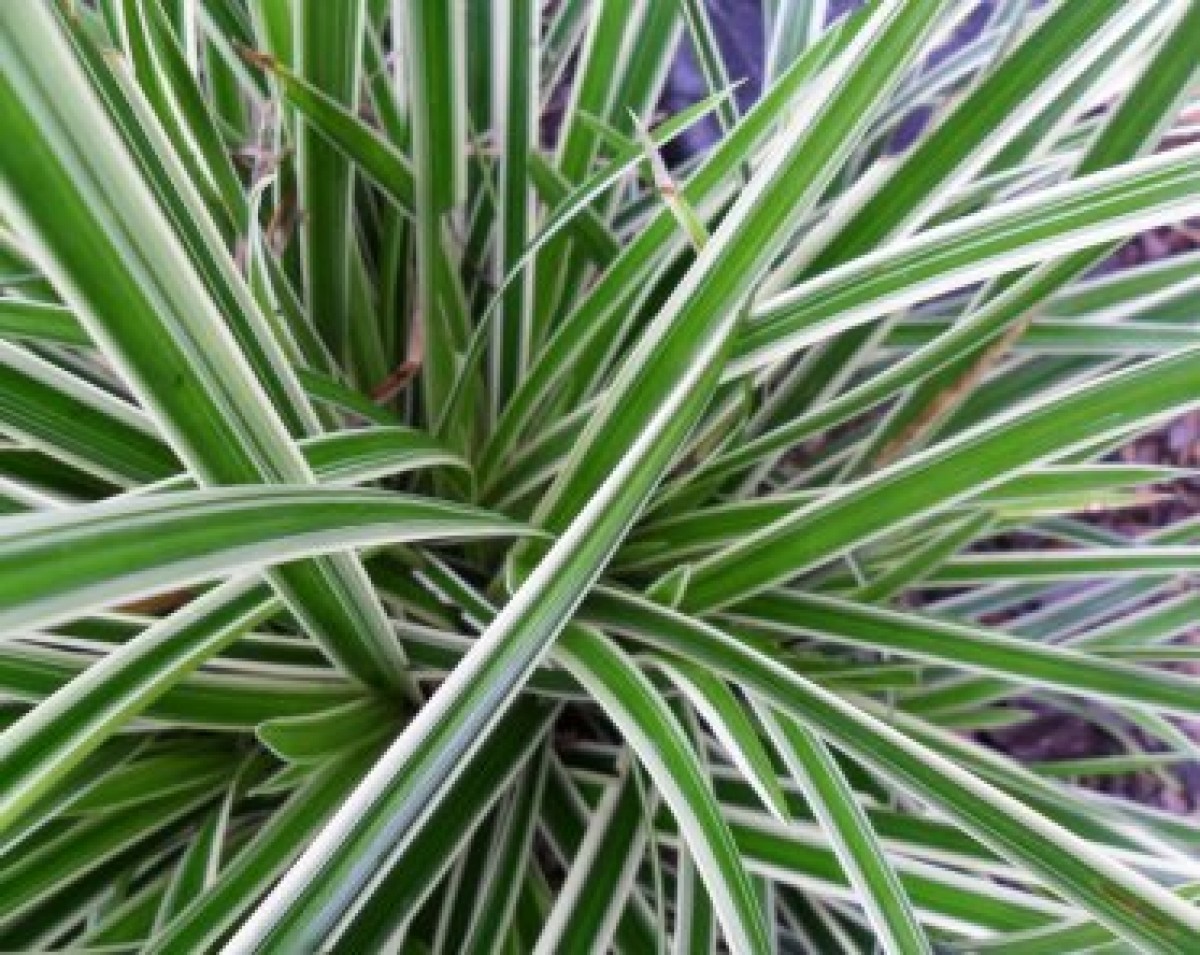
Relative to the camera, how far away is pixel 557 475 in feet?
2.15

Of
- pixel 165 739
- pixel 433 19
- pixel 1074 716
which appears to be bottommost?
pixel 165 739

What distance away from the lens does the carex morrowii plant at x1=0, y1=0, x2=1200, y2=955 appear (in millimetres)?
389

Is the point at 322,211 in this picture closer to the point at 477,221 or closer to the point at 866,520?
the point at 477,221

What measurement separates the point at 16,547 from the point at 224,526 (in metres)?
0.06

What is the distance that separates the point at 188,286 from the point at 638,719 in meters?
0.25

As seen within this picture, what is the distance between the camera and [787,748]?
1.66 ft

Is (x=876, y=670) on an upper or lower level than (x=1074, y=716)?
lower

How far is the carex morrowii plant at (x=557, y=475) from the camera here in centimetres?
39

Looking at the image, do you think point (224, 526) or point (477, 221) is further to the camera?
point (477, 221)

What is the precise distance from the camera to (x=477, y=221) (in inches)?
30.6

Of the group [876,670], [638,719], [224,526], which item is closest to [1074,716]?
[876,670]

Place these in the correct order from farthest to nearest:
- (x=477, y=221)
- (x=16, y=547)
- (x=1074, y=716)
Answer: (x=1074, y=716), (x=477, y=221), (x=16, y=547)

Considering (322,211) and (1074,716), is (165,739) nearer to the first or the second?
(322,211)

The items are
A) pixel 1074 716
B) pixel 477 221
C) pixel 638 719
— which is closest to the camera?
pixel 638 719
